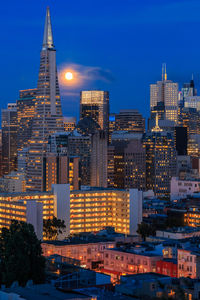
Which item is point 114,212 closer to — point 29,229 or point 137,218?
point 137,218

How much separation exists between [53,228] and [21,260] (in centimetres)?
6577

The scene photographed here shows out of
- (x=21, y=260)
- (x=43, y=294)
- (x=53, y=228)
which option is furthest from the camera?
(x=53, y=228)

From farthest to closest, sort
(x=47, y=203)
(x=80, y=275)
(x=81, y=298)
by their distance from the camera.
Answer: (x=47, y=203) < (x=80, y=275) < (x=81, y=298)

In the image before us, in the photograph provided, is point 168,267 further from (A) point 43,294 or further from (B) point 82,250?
(A) point 43,294

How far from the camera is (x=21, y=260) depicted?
7312 centimetres

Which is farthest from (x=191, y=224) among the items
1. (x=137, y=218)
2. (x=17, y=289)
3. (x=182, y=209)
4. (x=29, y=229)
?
(x=17, y=289)

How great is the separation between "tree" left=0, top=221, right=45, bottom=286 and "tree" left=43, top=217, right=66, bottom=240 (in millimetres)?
54553

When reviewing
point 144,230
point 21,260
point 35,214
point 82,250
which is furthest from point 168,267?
point 144,230

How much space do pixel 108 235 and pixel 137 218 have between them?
124ft

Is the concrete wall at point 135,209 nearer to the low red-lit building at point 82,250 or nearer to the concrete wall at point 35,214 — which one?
the concrete wall at point 35,214

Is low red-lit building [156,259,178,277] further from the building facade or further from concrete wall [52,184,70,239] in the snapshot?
the building facade

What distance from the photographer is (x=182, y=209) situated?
170625 millimetres

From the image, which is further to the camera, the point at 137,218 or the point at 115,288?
the point at 137,218

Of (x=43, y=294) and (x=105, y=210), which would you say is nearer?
(x=43, y=294)
